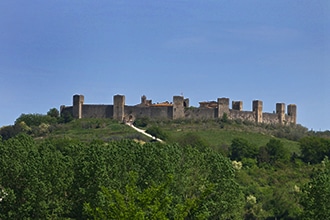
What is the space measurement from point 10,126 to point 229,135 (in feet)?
93.0

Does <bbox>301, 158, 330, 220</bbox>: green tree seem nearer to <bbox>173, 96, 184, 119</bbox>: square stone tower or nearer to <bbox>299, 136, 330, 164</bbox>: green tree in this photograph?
<bbox>299, 136, 330, 164</bbox>: green tree

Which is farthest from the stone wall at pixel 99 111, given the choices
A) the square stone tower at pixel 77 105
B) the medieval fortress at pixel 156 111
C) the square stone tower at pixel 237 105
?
the square stone tower at pixel 237 105

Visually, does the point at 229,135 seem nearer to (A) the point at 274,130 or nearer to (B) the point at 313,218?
(A) the point at 274,130

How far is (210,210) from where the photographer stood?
167 feet

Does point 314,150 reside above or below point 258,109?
below

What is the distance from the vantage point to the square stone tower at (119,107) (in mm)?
115250

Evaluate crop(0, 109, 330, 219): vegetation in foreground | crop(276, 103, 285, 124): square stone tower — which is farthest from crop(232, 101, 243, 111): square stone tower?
crop(0, 109, 330, 219): vegetation in foreground

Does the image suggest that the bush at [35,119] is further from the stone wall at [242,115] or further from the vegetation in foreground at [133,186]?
the vegetation in foreground at [133,186]

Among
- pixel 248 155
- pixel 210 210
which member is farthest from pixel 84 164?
pixel 248 155

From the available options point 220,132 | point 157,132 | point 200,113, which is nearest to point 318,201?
point 157,132

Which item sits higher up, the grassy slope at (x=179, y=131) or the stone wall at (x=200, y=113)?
the stone wall at (x=200, y=113)

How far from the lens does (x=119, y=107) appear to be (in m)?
116

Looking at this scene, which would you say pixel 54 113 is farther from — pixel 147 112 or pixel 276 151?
pixel 276 151

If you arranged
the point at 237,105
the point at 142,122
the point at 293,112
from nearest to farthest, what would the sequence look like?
the point at 142,122
the point at 237,105
the point at 293,112
